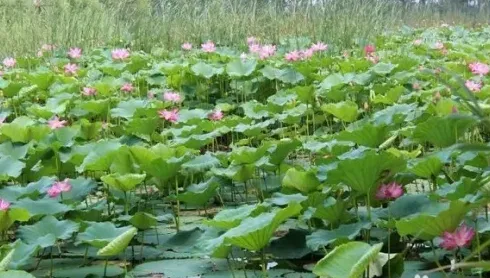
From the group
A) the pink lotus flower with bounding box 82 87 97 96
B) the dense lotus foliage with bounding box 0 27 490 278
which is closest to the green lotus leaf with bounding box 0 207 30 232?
the dense lotus foliage with bounding box 0 27 490 278

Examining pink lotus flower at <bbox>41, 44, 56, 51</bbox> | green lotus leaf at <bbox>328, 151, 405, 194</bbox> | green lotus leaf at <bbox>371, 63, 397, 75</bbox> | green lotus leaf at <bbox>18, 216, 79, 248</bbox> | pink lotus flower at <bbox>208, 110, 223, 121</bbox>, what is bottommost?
pink lotus flower at <bbox>41, 44, 56, 51</bbox>

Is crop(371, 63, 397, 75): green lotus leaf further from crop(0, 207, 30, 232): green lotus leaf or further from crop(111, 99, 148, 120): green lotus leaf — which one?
crop(0, 207, 30, 232): green lotus leaf

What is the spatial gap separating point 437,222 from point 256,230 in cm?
33

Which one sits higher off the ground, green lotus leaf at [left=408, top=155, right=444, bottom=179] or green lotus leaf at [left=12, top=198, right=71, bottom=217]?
green lotus leaf at [left=408, top=155, right=444, bottom=179]

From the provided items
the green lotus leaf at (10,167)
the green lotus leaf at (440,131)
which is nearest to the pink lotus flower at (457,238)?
the green lotus leaf at (440,131)

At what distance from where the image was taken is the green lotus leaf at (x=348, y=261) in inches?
49.5

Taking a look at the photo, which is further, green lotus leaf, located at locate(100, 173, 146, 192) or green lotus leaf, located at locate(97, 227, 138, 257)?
green lotus leaf, located at locate(100, 173, 146, 192)

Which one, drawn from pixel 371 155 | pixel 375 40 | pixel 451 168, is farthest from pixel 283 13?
pixel 371 155

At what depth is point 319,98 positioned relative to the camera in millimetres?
3619

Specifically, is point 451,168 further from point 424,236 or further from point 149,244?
point 149,244

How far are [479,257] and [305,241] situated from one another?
1.41ft

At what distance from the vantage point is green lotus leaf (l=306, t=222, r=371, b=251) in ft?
5.05

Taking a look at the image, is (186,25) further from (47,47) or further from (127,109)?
(127,109)

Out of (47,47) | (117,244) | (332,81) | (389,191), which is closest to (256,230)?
(117,244)
